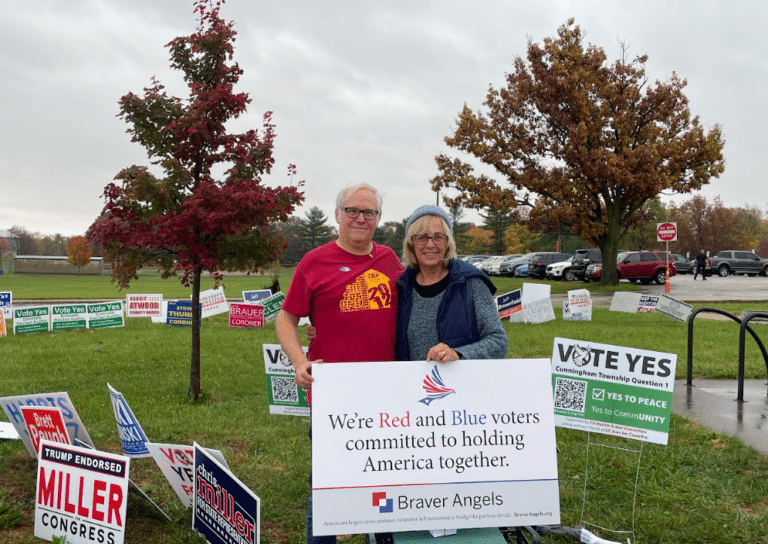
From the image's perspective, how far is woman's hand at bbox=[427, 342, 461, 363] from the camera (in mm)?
2867

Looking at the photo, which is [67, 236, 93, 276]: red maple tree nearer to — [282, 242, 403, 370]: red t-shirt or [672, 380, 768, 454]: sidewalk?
[672, 380, 768, 454]: sidewalk

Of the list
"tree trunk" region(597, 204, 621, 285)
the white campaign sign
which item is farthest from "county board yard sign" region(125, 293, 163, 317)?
"tree trunk" region(597, 204, 621, 285)

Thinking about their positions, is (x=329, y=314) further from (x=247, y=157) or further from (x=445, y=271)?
(x=247, y=157)

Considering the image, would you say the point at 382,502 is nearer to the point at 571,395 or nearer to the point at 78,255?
the point at 571,395

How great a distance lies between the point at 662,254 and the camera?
3256 centimetres

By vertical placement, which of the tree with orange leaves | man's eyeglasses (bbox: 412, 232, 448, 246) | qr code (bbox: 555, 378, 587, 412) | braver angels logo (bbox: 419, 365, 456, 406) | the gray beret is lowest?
qr code (bbox: 555, 378, 587, 412)

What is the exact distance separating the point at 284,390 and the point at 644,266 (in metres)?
29.6

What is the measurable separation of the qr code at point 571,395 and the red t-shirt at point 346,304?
66.3 inches

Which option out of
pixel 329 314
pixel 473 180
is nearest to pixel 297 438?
pixel 329 314

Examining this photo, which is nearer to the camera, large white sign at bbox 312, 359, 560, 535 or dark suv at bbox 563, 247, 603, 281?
large white sign at bbox 312, 359, 560, 535

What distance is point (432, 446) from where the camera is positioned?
293 cm

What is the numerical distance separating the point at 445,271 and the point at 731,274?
154 ft

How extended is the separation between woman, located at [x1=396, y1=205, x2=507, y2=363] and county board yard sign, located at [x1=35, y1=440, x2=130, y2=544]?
1630mm

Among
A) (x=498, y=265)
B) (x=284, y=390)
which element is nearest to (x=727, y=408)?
(x=284, y=390)
